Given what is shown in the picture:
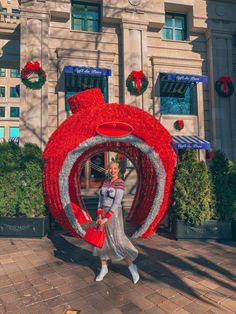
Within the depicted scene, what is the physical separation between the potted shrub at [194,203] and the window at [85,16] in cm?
1141

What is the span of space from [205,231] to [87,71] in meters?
9.54

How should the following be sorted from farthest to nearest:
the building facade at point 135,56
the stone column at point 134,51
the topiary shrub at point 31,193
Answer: the stone column at point 134,51, the building facade at point 135,56, the topiary shrub at point 31,193

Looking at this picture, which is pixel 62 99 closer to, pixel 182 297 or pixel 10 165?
pixel 10 165

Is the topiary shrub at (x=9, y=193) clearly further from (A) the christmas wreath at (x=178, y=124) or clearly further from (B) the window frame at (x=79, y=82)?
(A) the christmas wreath at (x=178, y=124)

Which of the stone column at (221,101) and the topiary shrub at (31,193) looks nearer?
the topiary shrub at (31,193)

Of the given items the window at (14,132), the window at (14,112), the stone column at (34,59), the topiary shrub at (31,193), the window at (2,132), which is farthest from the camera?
the window at (14,112)

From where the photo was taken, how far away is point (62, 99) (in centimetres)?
1366

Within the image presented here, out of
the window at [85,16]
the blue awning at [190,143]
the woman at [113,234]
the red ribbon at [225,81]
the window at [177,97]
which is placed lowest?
the woman at [113,234]

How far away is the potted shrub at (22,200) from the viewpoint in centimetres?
703

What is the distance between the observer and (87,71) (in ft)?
42.2

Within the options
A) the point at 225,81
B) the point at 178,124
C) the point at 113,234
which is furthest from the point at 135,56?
the point at 113,234

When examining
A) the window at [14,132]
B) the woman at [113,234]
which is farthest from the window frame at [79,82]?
the window at [14,132]

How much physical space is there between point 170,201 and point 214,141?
953 centimetres

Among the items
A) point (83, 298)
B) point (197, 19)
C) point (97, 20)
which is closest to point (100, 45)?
point (97, 20)
